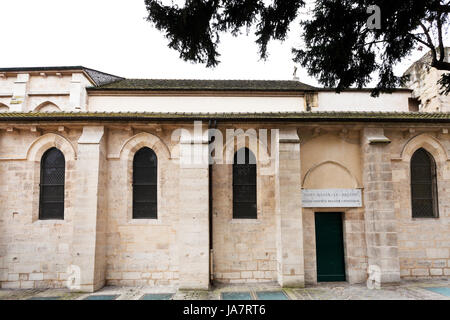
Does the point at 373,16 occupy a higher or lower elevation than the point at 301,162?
higher

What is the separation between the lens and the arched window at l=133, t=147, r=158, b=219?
9.34 m

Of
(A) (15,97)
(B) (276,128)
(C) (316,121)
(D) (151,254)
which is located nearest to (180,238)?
(D) (151,254)

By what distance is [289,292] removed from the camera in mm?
7988

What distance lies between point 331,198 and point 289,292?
10.7ft

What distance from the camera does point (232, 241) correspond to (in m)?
9.17

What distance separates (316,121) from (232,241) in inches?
185

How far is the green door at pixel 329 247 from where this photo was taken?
9.20m

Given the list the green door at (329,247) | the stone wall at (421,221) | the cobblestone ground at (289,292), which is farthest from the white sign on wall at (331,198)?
the cobblestone ground at (289,292)

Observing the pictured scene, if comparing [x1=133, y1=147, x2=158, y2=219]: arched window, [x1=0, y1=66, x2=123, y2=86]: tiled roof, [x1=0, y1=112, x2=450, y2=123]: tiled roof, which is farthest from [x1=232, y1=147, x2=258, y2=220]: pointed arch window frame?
[x1=0, y1=66, x2=123, y2=86]: tiled roof

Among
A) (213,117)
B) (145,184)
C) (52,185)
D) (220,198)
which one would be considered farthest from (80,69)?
(220,198)

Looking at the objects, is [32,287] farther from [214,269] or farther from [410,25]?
[410,25]

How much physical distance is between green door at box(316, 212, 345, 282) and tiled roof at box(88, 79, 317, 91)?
7.88m

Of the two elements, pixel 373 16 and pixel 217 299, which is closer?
pixel 373 16

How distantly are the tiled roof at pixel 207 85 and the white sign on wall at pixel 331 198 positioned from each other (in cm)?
729
